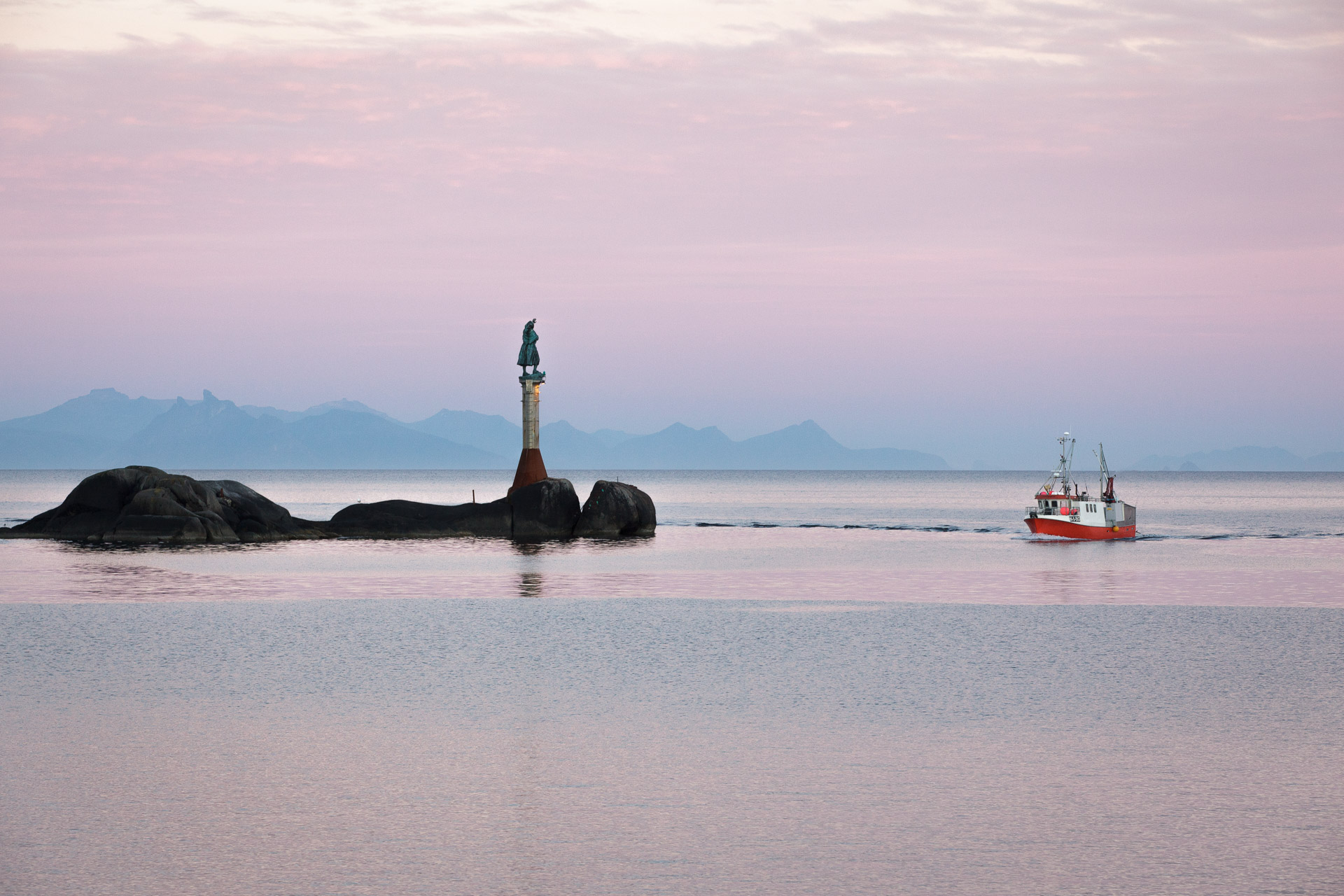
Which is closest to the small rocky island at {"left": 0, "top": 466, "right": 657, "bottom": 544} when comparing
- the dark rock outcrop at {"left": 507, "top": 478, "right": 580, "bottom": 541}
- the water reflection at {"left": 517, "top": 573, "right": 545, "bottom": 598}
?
the dark rock outcrop at {"left": 507, "top": 478, "right": 580, "bottom": 541}

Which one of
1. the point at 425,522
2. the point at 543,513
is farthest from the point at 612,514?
the point at 425,522

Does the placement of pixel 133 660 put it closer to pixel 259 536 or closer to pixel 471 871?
pixel 471 871

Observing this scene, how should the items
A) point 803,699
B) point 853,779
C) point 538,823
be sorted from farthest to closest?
point 803,699, point 853,779, point 538,823

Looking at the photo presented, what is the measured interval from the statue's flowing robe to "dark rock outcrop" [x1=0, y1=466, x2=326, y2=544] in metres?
15.4

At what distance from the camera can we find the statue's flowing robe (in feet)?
227

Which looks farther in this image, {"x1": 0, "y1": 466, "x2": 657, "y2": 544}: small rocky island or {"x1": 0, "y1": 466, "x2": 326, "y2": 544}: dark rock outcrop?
{"x1": 0, "y1": 466, "x2": 657, "y2": 544}: small rocky island

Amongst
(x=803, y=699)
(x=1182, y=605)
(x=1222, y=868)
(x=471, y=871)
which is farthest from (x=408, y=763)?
(x=1182, y=605)

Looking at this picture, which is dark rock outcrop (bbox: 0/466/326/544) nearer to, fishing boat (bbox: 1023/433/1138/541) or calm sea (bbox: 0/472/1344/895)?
calm sea (bbox: 0/472/1344/895)

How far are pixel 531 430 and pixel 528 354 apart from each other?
14.5 ft

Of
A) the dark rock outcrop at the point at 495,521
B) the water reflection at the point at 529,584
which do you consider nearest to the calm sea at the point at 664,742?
the water reflection at the point at 529,584

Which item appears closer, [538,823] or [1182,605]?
[538,823]

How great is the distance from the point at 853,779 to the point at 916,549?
54622 millimetres

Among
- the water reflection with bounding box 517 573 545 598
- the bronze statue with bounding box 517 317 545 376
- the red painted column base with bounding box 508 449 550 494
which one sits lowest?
the water reflection with bounding box 517 573 545 598

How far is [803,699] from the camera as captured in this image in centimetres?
1948
